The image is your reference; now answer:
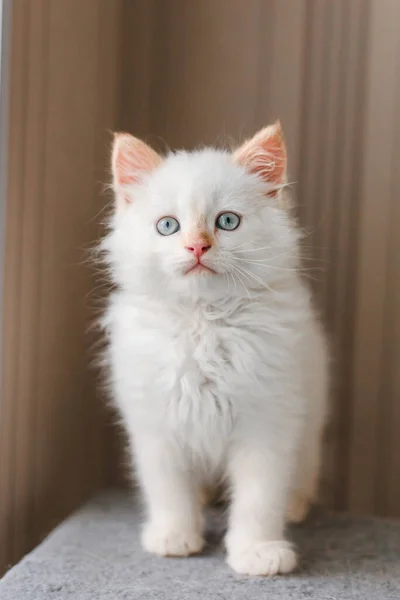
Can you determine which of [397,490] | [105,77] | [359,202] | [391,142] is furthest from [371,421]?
[105,77]

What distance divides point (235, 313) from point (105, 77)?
2.32 ft

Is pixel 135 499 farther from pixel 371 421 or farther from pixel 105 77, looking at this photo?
pixel 105 77

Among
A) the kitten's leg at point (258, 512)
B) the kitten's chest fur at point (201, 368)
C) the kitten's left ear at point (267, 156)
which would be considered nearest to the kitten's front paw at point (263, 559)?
the kitten's leg at point (258, 512)

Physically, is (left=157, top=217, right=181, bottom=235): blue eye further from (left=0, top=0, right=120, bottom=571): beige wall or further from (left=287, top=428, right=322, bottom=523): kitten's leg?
(left=287, top=428, right=322, bottom=523): kitten's leg

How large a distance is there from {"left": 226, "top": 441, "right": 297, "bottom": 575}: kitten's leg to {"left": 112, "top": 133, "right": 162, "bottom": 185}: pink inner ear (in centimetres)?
45

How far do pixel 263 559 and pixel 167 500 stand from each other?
0.18 meters

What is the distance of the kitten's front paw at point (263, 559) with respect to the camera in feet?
3.27

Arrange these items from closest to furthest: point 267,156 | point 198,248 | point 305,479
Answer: point 198,248 → point 267,156 → point 305,479

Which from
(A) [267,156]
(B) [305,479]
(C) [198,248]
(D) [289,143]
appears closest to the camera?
(C) [198,248]

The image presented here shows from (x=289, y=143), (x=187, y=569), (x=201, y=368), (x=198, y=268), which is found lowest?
(x=187, y=569)

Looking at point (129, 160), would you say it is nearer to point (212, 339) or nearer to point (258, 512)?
point (212, 339)

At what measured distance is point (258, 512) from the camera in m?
1.03

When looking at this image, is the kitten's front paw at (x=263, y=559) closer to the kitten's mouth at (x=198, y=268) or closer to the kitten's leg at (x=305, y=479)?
the kitten's leg at (x=305, y=479)

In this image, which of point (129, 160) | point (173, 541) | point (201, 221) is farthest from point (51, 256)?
point (173, 541)
